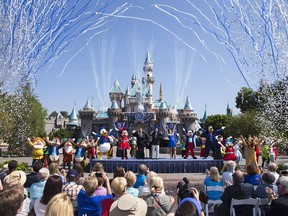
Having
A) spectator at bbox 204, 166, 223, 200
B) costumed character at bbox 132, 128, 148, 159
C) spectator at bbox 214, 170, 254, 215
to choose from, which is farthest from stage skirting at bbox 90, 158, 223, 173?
spectator at bbox 214, 170, 254, 215

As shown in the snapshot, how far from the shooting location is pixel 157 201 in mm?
5176

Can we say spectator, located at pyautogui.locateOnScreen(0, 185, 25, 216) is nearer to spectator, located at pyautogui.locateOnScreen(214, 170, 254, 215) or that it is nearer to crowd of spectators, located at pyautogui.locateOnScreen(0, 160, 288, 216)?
crowd of spectators, located at pyautogui.locateOnScreen(0, 160, 288, 216)

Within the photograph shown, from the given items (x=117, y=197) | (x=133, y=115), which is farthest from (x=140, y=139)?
(x=133, y=115)

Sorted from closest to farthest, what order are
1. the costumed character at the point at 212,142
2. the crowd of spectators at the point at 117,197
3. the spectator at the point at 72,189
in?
the crowd of spectators at the point at 117,197
the spectator at the point at 72,189
the costumed character at the point at 212,142

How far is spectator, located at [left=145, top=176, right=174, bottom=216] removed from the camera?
5.14 metres

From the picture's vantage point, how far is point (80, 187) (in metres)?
6.04

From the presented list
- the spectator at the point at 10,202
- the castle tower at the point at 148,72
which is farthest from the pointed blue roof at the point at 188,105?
the spectator at the point at 10,202

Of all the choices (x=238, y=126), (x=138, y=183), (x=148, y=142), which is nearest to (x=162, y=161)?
(x=148, y=142)

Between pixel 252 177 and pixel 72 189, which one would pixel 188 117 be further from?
pixel 72 189

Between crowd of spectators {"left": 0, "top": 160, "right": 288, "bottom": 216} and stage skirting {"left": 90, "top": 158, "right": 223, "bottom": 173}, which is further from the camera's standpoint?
stage skirting {"left": 90, "top": 158, "right": 223, "bottom": 173}

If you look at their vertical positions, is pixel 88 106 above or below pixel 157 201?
above

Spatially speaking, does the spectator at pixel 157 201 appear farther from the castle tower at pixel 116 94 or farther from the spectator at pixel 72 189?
the castle tower at pixel 116 94

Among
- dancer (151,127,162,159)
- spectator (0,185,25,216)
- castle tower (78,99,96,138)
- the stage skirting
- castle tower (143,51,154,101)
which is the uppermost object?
castle tower (143,51,154,101)

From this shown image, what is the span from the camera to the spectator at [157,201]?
5.14 m
